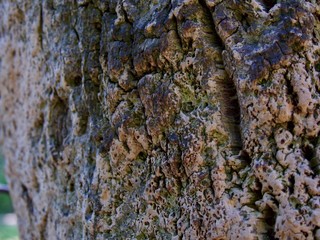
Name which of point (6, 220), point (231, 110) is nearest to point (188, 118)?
point (231, 110)

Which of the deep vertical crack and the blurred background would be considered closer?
the deep vertical crack

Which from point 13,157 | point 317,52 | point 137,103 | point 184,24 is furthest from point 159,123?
point 13,157

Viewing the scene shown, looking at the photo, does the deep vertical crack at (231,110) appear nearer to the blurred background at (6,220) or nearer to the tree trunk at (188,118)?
the tree trunk at (188,118)

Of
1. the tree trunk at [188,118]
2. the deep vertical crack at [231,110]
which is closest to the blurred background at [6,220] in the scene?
the tree trunk at [188,118]

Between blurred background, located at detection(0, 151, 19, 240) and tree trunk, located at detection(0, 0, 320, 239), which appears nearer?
tree trunk, located at detection(0, 0, 320, 239)

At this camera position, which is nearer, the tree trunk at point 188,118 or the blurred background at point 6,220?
the tree trunk at point 188,118

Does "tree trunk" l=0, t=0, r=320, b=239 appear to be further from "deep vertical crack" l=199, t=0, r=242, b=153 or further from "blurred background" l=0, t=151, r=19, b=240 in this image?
"blurred background" l=0, t=151, r=19, b=240

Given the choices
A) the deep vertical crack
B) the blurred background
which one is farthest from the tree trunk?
the blurred background

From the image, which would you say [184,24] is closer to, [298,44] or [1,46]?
[298,44]
